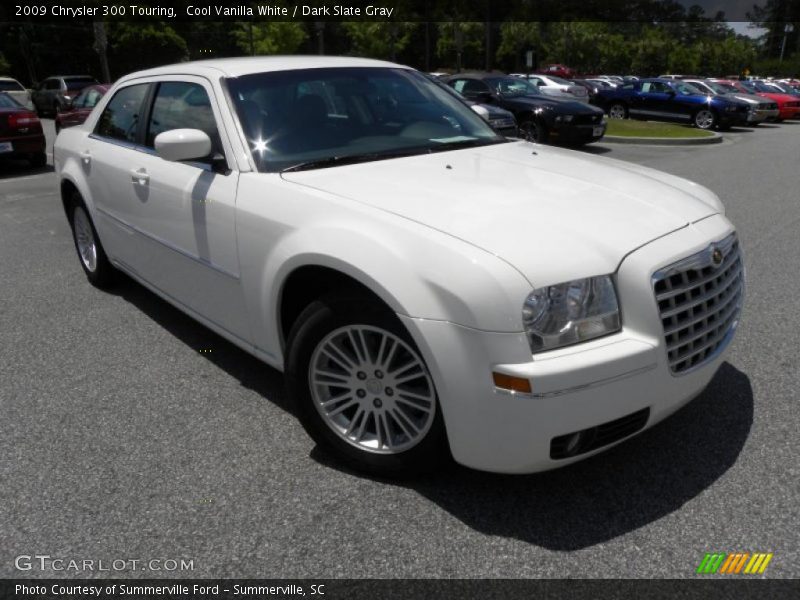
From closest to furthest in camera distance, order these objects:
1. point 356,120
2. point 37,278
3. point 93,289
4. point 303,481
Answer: point 303,481 → point 356,120 → point 93,289 → point 37,278

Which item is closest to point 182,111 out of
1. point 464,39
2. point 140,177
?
point 140,177

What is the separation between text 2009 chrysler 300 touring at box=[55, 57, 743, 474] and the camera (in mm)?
2229

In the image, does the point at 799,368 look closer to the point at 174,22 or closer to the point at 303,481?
the point at 303,481

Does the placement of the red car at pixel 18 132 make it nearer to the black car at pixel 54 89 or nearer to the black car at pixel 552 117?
the black car at pixel 552 117

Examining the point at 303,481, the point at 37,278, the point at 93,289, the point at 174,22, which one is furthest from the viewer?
the point at 174,22

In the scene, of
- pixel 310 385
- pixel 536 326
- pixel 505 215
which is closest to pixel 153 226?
pixel 310 385

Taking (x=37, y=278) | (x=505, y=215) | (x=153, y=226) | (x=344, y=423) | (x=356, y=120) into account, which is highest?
(x=356, y=120)

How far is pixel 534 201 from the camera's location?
104 inches

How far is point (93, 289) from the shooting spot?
5309 mm

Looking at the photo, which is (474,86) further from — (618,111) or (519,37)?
(519,37)

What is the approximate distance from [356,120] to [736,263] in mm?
1962

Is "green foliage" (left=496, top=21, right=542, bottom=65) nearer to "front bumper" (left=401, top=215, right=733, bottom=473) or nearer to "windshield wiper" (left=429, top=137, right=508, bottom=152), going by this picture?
"windshield wiper" (left=429, top=137, right=508, bottom=152)

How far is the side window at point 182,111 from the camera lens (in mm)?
3404

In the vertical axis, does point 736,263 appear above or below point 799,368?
above
